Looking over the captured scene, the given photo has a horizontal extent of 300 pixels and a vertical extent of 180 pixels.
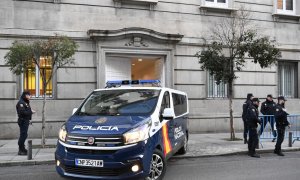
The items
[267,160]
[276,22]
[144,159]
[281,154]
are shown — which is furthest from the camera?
[276,22]

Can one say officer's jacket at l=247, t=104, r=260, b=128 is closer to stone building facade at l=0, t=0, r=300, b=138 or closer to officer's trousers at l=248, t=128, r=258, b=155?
officer's trousers at l=248, t=128, r=258, b=155

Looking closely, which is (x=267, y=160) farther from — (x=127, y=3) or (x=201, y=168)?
(x=127, y=3)

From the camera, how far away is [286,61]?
18.4m

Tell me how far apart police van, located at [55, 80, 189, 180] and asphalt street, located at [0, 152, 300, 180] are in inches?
40.2

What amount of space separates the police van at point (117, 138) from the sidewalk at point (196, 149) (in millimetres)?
2825

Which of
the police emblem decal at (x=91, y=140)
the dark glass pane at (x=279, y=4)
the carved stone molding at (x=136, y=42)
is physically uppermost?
the dark glass pane at (x=279, y=4)

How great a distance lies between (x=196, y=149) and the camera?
1136 centimetres

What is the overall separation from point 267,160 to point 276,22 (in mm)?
10137

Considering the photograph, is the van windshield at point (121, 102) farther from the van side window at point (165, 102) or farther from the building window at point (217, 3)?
the building window at point (217, 3)

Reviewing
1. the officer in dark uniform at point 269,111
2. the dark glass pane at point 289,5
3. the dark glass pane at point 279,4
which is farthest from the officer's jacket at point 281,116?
the dark glass pane at point 289,5

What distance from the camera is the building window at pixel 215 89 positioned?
16719mm

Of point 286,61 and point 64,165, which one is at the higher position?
point 286,61

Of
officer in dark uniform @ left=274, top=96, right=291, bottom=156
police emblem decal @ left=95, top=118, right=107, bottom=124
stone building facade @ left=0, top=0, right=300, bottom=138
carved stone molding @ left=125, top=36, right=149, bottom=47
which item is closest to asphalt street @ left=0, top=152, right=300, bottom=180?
officer in dark uniform @ left=274, top=96, right=291, bottom=156

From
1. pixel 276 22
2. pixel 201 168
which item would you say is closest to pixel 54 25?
pixel 201 168
